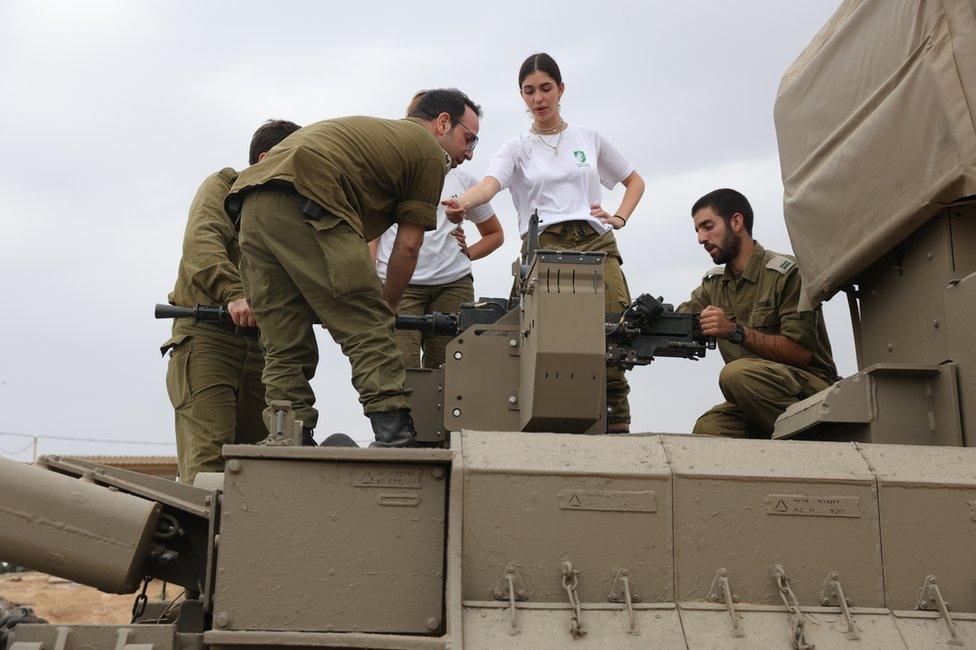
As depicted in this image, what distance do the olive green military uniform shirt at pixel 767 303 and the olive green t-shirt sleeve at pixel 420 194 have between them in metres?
1.65

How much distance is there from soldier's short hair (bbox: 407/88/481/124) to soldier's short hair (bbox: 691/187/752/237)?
5.32ft

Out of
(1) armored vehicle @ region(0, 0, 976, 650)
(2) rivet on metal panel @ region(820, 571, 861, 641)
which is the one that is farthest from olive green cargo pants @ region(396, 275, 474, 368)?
(2) rivet on metal panel @ region(820, 571, 861, 641)

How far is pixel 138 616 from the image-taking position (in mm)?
4656

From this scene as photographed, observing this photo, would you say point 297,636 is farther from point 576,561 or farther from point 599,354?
point 599,354

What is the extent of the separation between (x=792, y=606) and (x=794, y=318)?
2.44m

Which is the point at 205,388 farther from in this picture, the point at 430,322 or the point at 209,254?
the point at 430,322

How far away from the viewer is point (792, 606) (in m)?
3.86

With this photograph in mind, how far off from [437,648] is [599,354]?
1585 mm

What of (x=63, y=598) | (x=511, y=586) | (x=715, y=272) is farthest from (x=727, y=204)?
(x=63, y=598)

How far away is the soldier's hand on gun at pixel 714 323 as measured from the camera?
577cm

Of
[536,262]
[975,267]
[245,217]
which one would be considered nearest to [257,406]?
[245,217]

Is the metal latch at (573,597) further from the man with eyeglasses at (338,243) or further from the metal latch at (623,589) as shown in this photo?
the man with eyeglasses at (338,243)

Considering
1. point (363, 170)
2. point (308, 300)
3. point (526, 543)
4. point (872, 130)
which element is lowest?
point (526, 543)

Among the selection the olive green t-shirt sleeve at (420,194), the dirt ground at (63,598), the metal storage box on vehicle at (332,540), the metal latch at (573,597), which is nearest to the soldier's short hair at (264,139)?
the olive green t-shirt sleeve at (420,194)
